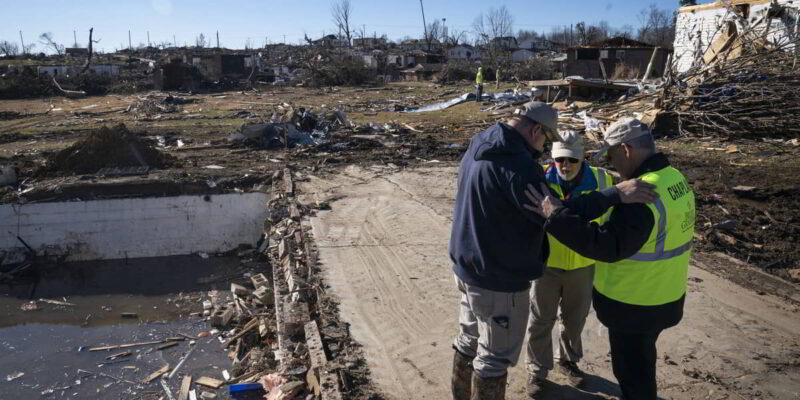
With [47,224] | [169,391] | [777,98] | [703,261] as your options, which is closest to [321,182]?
[47,224]

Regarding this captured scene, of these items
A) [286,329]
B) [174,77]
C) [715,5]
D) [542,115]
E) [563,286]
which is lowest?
[286,329]

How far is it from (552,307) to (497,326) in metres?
1.07

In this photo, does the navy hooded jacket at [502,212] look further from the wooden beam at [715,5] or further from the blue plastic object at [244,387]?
the wooden beam at [715,5]

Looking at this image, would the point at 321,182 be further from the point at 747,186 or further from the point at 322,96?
the point at 322,96

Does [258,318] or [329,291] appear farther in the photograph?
[258,318]

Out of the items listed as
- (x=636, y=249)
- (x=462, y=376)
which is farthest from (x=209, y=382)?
(x=636, y=249)

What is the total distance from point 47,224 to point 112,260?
1448 millimetres

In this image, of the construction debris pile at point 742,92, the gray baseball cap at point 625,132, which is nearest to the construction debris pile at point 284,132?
the construction debris pile at point 742,92

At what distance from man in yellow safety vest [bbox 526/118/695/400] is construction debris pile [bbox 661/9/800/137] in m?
12.5

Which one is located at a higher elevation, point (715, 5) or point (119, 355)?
point (715, 5)

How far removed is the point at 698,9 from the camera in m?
22.5

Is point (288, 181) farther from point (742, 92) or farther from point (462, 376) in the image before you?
point (742, 92)

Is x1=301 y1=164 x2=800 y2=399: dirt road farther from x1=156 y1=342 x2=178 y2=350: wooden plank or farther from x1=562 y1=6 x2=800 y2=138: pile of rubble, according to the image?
x1=562 y1=6 x2=800 y2=138: pile of rubble

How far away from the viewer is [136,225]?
39.8ft
